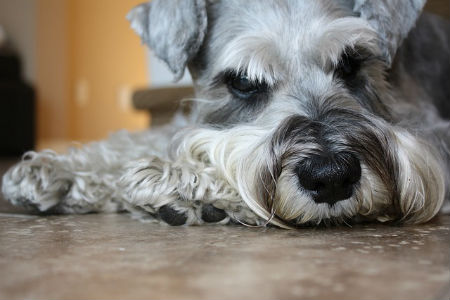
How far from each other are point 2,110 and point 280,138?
23.1 feet

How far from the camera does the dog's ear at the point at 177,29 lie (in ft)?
6.38

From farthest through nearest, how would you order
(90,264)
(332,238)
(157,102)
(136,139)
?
1. (157,102)
2. (136,139)
3. (332,238)
4. (90,264)

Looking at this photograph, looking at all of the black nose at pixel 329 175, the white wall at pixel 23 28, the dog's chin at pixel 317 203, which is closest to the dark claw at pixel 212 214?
the dog's chin at pixel 317 203

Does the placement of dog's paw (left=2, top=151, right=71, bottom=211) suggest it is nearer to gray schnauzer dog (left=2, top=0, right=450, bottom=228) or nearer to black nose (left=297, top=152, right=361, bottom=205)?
gray schnauzer dog (left=2, top=0, right=450, bottom=228)

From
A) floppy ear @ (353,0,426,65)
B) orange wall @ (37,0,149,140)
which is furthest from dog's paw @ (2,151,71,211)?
orange wall @ (37,0,149,140)

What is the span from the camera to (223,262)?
1.12 m

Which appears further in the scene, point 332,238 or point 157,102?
point 157,102

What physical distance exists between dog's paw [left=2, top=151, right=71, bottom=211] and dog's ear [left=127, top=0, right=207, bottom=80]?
19.6 inches

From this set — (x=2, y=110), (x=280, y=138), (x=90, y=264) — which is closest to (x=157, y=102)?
(x=280, y=138)

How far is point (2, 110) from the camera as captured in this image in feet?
25.7

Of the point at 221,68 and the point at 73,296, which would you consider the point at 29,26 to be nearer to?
the point at 221,68

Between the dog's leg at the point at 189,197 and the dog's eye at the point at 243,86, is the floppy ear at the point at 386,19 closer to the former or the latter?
the dog's eye at the point at 243,86

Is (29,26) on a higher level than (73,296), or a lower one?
higher

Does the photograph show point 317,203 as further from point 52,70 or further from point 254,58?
point 52,70
